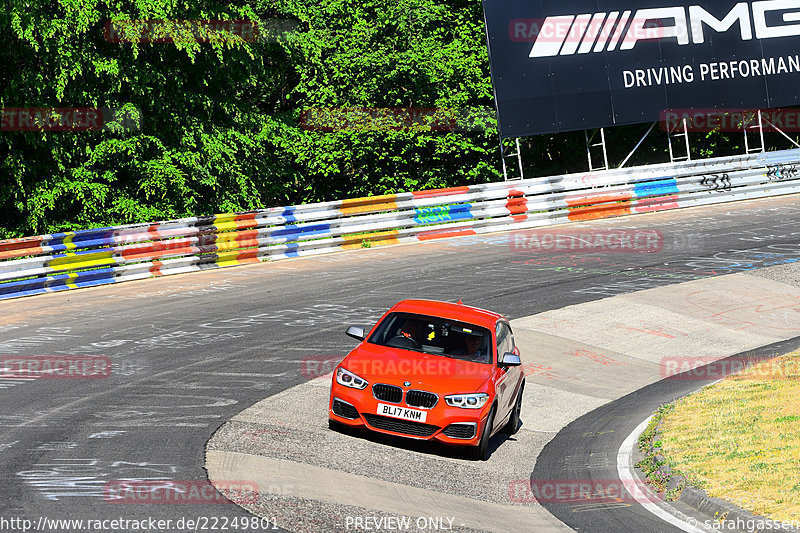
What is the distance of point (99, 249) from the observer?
20.1 metres

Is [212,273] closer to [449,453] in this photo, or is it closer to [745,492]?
[449,453]

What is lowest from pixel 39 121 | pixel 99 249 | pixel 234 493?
pixel 234 493

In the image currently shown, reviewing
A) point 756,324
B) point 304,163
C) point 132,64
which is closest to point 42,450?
point 756,324

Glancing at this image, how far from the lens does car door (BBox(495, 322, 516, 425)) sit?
1087 centimetres

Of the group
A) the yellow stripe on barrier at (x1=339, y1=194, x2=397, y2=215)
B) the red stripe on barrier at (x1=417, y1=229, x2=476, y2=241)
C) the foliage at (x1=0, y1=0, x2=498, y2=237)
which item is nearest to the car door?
the yellow stripe on barrier at (x1=339, y1=194, x2=397, y2=215)

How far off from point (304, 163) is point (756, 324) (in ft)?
50.6

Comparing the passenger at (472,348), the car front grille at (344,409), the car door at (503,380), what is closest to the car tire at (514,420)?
the car door at (503,380)

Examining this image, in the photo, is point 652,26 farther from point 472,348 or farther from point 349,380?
point 349,380

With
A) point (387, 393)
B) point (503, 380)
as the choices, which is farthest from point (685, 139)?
point (387, 393)

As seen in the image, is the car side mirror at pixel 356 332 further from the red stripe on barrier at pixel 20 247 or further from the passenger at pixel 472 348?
the red stripe on barrier at pixel 20 247

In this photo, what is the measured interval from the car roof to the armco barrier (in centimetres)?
1026

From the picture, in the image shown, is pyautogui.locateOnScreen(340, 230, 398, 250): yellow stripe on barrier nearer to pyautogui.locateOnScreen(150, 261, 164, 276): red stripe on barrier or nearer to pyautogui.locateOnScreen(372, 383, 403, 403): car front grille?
pyautogui.locateOnScreen(150, 261, 164, 276): red stripe on barrier

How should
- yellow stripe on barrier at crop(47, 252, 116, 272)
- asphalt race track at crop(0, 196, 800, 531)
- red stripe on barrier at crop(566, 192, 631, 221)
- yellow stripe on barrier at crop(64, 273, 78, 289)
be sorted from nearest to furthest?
asphalt race track at crop(0, 196, 800, 531) < yellow stripe on barrier at crop(47, 252, 116, 272) < yellow stripe on barrier at crop(64, 273, 78, 289) < red stripe on barrier at crop(566, 192, 631, 221)

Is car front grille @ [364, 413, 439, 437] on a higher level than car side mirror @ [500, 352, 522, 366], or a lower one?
lower
